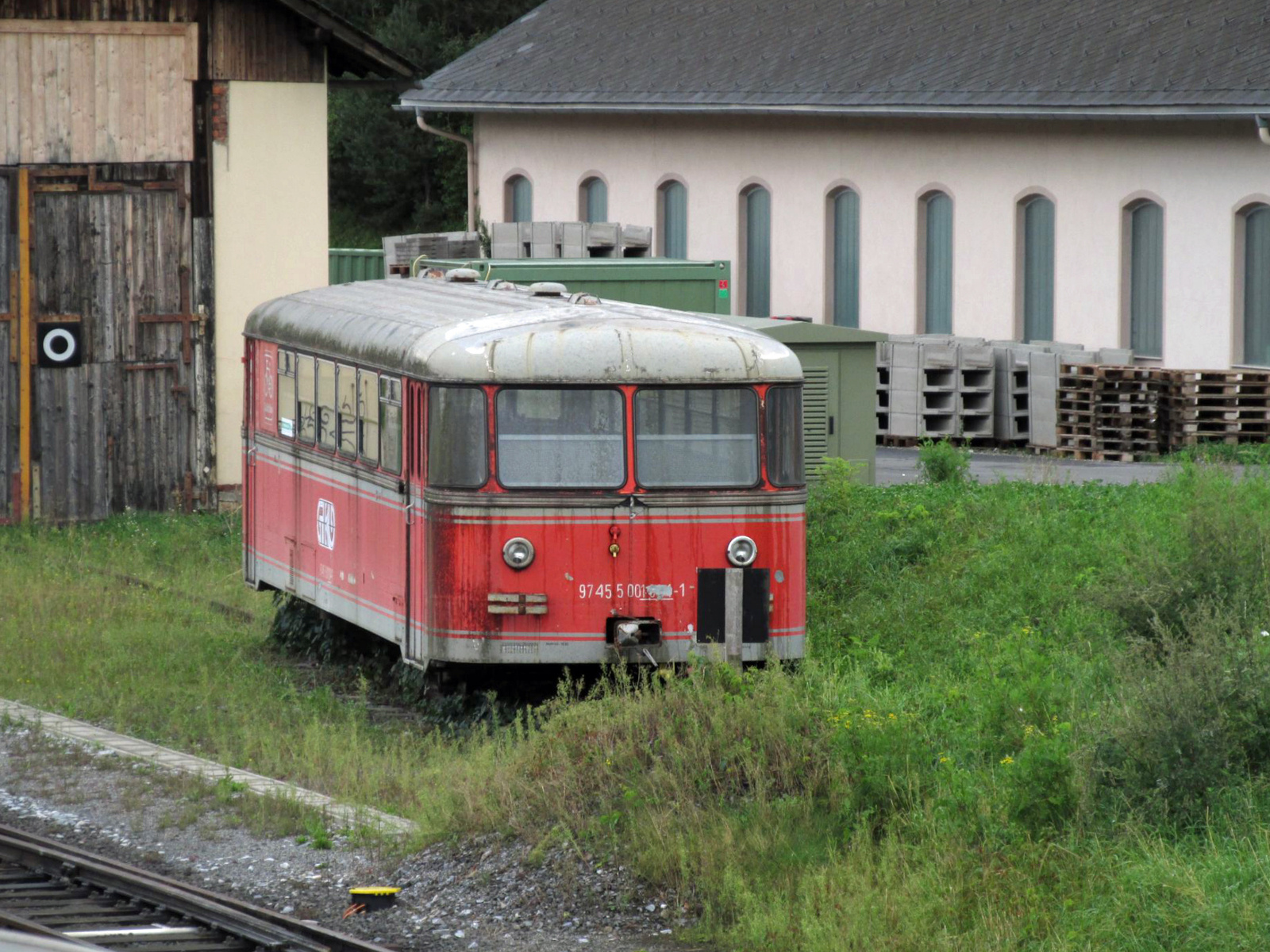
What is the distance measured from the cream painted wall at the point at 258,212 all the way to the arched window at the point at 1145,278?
10.3 metres

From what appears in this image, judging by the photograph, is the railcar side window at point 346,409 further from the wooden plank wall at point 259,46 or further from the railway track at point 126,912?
the wooden plank wall at point 259,46

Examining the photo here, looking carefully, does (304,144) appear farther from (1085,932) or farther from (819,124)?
(1085,932)

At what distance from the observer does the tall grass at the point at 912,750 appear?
9555 mm

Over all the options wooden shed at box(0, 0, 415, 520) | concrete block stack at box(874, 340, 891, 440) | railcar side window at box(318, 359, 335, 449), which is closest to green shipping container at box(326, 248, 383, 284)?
concrete block stack at box(874, 340, 891, 440)

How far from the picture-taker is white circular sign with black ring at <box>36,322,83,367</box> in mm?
22500

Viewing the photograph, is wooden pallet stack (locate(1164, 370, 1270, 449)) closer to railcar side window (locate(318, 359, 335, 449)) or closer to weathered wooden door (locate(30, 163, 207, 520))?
weathered wooden door (locate(30, 163, 207, 520))

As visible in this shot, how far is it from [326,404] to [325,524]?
2.87ft

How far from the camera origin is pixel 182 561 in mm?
20781

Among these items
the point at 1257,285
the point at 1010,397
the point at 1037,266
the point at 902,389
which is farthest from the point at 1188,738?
the point at 1037,266

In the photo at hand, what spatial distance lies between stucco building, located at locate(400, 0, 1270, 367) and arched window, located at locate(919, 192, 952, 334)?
0.04m

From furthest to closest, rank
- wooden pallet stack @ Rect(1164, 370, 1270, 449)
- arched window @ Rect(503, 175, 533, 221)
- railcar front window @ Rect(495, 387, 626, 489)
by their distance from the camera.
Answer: arched window @ Rect(503, 175, 533, 221), wooden pallet stack @ Rect(1164, 370, 1270, 449), railcar front window @ Rect(495, 387, 626, 489)

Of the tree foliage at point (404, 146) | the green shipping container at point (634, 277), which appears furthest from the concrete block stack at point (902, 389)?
the tree foliage at point (404, 146)

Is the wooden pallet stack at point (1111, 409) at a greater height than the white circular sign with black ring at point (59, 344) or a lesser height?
lesser

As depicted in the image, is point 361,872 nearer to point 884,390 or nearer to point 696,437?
point 696,437
